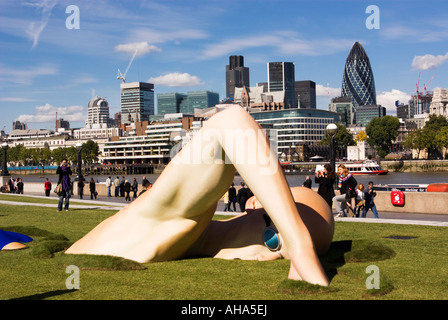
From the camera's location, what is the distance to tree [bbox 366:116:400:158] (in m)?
140

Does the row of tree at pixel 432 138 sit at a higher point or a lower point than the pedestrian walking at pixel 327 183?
higher

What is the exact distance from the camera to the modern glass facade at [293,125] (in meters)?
163

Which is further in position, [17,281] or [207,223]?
[207,223]

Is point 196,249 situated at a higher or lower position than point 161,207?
lower

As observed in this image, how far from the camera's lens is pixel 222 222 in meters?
9.09

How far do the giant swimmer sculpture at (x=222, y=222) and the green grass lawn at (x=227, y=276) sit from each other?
0.98ft

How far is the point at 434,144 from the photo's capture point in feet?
405

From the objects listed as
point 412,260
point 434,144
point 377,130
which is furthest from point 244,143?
point 377,130

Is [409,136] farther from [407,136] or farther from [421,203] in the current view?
[421,203]

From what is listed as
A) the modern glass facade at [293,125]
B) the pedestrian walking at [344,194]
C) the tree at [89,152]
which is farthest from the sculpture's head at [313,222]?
the tree at [89,152]

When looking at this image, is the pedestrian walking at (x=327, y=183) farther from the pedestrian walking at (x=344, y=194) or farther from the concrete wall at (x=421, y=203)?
the concrete wall at (x=421, y=203)

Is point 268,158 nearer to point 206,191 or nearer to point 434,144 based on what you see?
point 206,191

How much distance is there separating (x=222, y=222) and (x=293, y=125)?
157651mm
